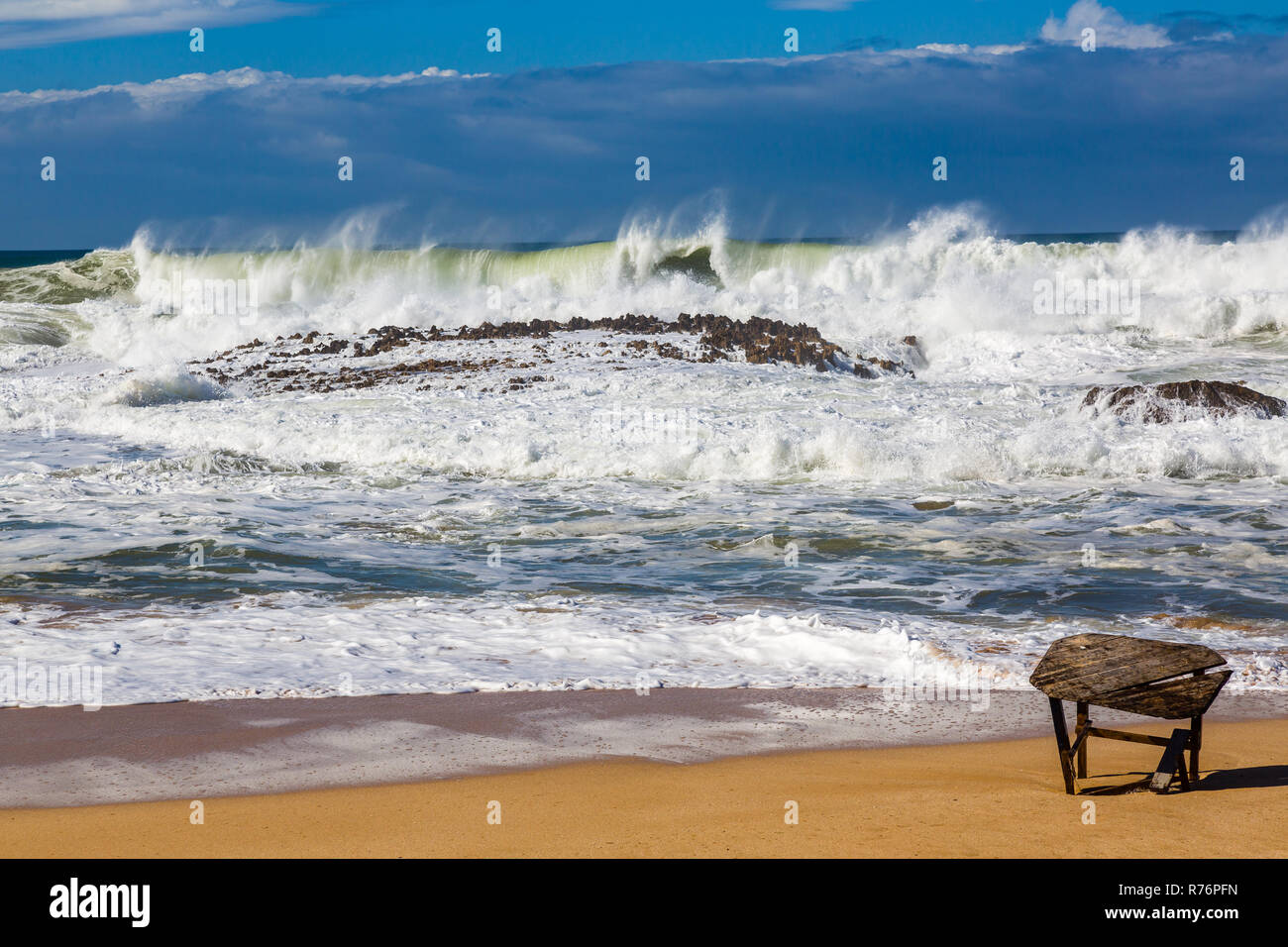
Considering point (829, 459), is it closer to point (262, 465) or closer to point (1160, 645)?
point (262, 465)

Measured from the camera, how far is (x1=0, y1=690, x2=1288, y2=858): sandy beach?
14.1 feet

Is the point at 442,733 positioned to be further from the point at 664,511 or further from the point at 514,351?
the point at 514,351

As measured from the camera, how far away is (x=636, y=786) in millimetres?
5082

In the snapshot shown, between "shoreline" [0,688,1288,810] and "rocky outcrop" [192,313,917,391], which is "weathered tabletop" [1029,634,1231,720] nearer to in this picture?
"shoreline" [0,688,1288,810]

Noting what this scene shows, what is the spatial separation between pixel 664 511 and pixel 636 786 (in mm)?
7062

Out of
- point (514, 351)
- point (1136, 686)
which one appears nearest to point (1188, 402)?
point (514, 351)

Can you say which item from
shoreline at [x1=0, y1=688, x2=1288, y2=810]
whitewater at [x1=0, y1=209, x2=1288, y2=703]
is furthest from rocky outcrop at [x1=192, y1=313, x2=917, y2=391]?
shoreline at [x1=0, y1=688, x2=1288, y2=810]

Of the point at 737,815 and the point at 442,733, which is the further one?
the point at 442,733

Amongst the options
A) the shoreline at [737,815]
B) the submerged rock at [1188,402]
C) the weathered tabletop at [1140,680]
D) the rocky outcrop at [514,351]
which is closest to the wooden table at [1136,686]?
the weathered tabletop at [1140,680]

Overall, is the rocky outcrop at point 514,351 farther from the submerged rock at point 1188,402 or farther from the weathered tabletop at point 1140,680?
the weathered tabletop at point 1140,680

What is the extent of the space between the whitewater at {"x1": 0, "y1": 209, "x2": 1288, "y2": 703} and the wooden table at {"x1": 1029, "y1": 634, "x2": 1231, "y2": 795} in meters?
1.80

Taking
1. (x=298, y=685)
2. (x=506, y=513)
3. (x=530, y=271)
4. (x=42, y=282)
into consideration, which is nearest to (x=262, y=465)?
(x=506, y=513)

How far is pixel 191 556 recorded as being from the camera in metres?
9.77
